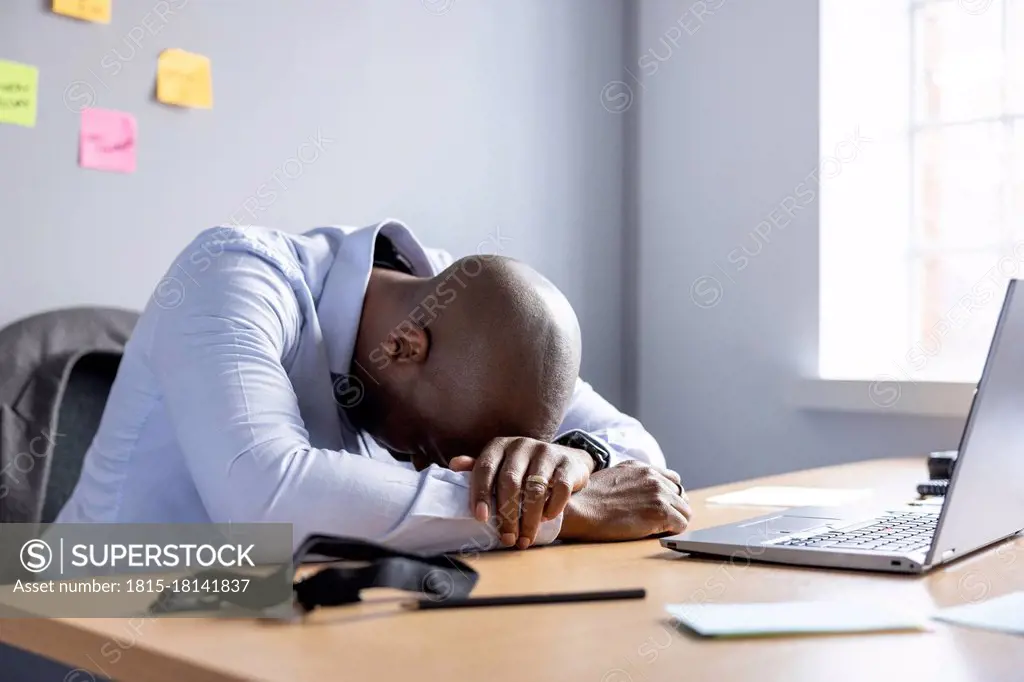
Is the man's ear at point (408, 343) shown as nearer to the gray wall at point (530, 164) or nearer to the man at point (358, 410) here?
the man at point (358, 410)

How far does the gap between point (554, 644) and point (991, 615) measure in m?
0.33

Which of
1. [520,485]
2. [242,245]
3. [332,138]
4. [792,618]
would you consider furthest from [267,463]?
[332,138]

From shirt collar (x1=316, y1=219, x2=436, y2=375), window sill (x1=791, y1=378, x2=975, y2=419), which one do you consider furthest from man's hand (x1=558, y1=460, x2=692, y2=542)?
window sill (x1=791, y1=378, x2=975, y2=419)

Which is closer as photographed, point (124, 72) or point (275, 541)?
point (275, 541)

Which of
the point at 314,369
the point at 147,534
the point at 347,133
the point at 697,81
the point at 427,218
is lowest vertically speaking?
the point at 147,534

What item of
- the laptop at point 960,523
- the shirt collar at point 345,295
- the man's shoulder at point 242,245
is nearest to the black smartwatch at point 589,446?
the laptop at point 960,523

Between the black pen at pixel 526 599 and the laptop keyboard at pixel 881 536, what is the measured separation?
0.86ft

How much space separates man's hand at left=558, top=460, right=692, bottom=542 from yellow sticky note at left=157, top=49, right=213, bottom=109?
3.62 feet

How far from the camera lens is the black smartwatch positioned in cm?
137

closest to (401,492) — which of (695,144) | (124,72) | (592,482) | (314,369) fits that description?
(592,482)

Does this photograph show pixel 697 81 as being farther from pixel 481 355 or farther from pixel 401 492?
pixel 401 492

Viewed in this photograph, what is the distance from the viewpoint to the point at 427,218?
7.95ft

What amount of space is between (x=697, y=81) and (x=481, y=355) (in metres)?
1.85

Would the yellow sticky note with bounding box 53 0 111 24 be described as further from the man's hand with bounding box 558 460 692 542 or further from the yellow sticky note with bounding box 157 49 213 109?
the man's hand with bounding box 558 460 692 542
